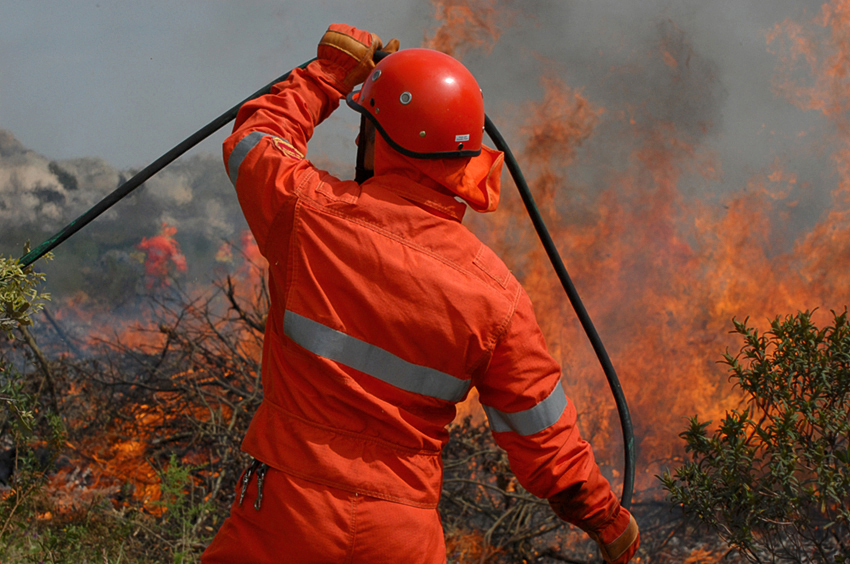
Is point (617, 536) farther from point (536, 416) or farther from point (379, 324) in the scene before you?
point (379, 324)

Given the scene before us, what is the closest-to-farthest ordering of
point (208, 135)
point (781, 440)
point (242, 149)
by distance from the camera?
point (242, 149), point (208, 135), point (781, 440)

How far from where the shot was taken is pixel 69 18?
16.7ft

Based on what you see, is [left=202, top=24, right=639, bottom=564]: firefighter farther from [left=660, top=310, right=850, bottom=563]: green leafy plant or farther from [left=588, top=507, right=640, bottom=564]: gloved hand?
[left=660, top=310, right=850, bottom=563]: green leafy plant

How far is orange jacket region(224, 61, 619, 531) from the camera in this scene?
1.85m

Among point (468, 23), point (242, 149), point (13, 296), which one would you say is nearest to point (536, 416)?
point (242, 149)

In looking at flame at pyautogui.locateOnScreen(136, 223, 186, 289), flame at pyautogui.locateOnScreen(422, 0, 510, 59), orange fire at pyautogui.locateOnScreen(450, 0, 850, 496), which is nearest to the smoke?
flame at pyautogui.locateOnScreen(136, 223, 186, 289)

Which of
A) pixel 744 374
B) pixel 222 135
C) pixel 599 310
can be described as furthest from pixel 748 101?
pixel 222 135

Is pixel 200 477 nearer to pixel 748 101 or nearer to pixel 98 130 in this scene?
pixel 98 130

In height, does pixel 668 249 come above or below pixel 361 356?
above

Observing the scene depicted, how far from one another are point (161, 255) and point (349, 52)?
381 cm

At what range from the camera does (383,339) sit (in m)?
1.88

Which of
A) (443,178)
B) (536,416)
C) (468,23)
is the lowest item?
(536,416)

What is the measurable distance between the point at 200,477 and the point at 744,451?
12.0ft

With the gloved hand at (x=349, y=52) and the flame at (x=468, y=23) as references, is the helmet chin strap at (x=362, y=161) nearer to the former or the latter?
the gloved hand at (x=349, y=52)
